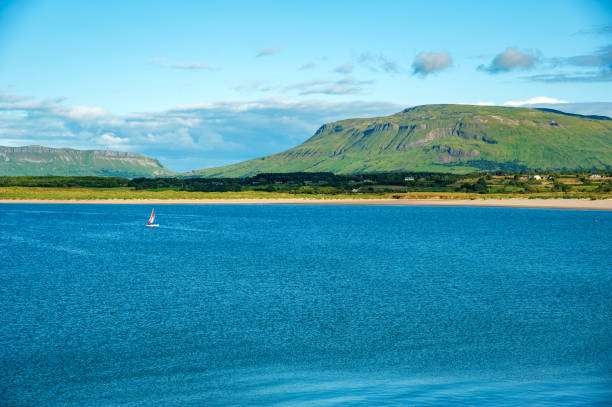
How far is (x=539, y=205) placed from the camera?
166 meters

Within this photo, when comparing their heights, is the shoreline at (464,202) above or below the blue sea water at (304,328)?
above

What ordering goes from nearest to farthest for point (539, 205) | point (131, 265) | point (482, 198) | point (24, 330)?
point (24, 330) < point (131, 265) < point (539, 205) < point (482, 198)

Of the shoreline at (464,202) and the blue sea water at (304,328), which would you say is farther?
the shoreline at (464,202)

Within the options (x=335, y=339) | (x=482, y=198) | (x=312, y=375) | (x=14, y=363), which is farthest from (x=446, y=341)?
(x=482, y=198)

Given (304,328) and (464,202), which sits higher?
(464,202)

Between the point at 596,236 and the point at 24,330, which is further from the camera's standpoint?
the point at 596,236

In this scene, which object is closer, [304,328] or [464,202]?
[304,328]

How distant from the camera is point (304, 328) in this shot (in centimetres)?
2928

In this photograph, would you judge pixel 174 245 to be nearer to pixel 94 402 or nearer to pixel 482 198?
pixel 94 402

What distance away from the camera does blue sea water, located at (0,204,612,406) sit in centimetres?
2039

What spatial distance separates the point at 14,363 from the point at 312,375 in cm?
1210

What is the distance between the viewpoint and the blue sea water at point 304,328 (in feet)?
66.9

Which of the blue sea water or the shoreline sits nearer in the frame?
the blue sea water

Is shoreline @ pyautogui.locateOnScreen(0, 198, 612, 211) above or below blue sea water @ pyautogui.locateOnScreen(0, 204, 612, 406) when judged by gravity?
above
